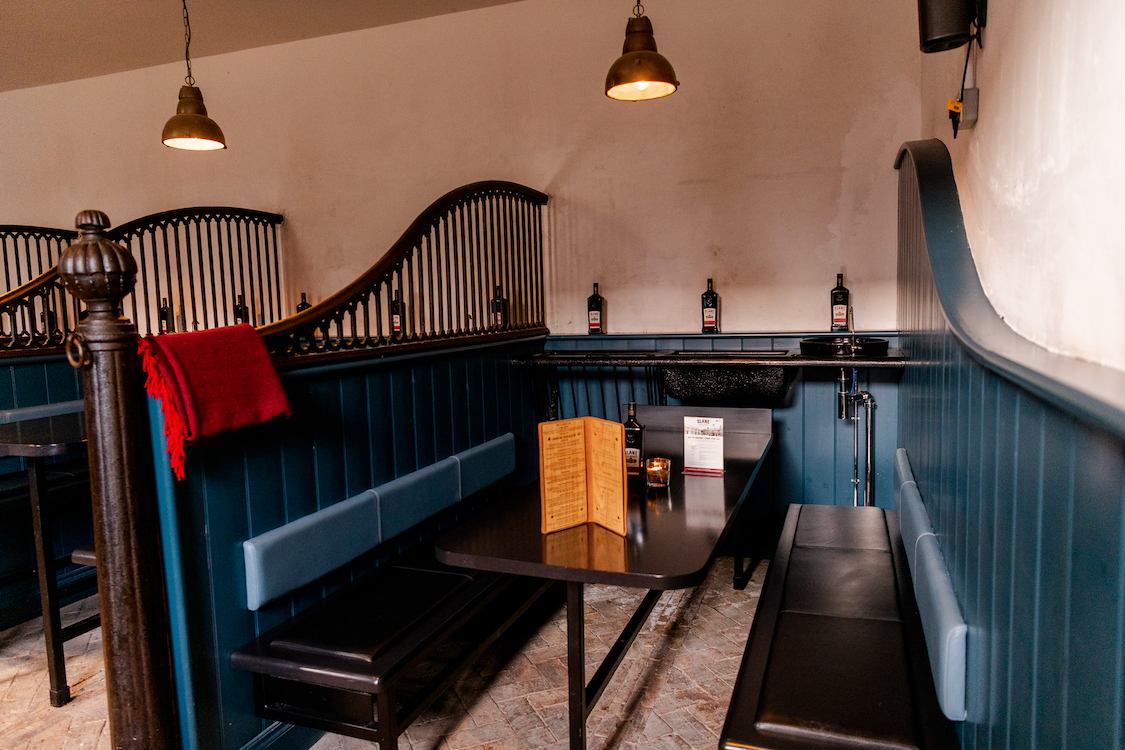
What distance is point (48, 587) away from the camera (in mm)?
→ 2711

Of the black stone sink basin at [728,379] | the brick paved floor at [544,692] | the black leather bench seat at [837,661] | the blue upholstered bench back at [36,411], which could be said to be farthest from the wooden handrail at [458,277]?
the black leather bench seat at [837,661]

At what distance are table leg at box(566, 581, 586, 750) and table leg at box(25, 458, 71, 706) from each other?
2.00 m

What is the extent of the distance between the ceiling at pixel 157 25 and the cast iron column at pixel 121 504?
11.9 feet

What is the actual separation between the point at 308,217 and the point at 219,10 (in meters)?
1.43

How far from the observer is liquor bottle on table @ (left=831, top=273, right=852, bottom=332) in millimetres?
4070

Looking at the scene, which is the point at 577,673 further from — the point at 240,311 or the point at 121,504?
the point at 240,311

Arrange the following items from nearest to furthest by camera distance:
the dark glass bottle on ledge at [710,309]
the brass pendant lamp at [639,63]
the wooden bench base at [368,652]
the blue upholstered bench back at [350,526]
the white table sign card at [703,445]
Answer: the wooden bench base at [368,652], the blue upholstered bench back at [350,526], the white table sign card at [703,445], the brass pendant lamp at [639,63], the dark glass bottle on ledge at [710,309]

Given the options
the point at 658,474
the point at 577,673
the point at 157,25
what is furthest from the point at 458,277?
the point at 157,25

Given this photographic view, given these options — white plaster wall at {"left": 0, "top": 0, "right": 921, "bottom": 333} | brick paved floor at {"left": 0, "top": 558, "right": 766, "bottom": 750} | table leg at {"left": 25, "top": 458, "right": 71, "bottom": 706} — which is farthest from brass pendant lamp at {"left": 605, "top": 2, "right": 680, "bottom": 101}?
table leg at {"left": 25, "top": 458, "right": 71, "bottom": 706}

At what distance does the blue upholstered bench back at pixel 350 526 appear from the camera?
2188 millimetres

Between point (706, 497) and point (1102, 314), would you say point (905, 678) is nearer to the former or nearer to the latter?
point (706, 497)

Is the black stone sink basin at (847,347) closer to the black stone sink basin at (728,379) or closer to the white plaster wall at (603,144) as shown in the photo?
the black stone sink basin at (728,379)

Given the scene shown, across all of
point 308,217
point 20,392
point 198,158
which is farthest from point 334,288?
point 20,392

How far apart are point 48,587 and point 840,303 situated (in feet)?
13.0
